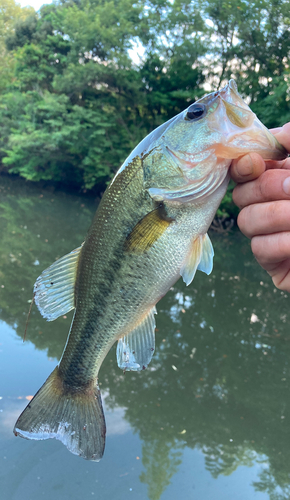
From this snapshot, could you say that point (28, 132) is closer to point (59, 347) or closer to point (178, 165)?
point (59, 347)

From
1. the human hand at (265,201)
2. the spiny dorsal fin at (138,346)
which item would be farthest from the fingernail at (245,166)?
the spiny dorsal fin at (138,346)

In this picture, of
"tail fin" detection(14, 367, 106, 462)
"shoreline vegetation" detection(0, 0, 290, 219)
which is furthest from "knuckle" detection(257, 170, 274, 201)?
"shoreline vegetation" detection(0, 0, 290, 219)

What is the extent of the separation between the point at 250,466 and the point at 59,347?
252 centimetres

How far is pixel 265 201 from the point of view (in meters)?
1.46

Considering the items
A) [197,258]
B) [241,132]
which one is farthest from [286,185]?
[197,258]

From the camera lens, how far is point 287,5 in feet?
42.1

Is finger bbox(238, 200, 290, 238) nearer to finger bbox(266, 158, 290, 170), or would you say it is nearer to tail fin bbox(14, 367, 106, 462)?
finger bbox(266, 158, 290, 170)

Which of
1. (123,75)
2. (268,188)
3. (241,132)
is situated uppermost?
(241,132)

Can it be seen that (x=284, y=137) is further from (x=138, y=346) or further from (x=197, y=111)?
(x=138, y=346)

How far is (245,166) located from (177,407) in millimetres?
3055

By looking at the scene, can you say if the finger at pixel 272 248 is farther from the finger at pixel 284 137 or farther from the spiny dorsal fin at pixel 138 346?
the spiny dorsal fin at pixel 138 346

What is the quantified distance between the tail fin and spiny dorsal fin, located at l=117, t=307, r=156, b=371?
9.1 inches

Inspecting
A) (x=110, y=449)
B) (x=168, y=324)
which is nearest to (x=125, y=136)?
(x=168, y=324)

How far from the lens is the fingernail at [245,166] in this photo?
1.28 m
